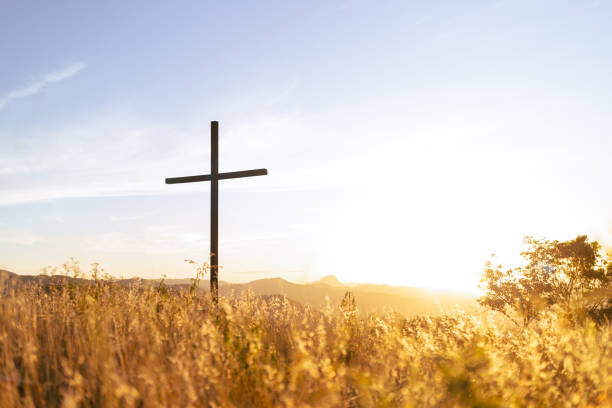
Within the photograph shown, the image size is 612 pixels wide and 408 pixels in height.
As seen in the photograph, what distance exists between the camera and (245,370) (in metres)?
3.88

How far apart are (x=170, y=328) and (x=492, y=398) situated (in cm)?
368

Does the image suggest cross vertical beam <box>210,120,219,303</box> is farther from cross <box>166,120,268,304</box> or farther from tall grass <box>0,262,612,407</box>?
tall grass <box>0,262,612,407</box>

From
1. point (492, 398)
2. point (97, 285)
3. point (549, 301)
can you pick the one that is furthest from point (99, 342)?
point (549, 301)

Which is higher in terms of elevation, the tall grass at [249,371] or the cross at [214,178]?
the cross at [214,178]

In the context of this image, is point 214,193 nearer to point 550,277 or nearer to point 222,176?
point 222,176

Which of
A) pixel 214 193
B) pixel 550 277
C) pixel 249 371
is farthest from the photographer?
pixel 550 277

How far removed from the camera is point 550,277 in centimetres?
2039

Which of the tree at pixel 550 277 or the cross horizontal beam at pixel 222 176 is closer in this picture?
the cross horizontal beam at pixel 222 176

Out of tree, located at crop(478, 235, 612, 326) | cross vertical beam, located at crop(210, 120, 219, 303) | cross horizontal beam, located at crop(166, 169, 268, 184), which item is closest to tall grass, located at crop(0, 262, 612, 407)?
cross vertical beam, located at crop(210, 120, 219, 303)

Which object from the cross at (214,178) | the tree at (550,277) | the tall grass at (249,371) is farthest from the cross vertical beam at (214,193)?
the tree at (550,277)

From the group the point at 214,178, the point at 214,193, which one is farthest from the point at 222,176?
the point at 214,193

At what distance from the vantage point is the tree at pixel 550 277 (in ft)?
62.8

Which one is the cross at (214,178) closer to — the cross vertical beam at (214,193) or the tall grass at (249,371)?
the cross vertical beam at (214,193)

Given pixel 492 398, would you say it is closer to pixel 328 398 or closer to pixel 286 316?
pixel 328 398
